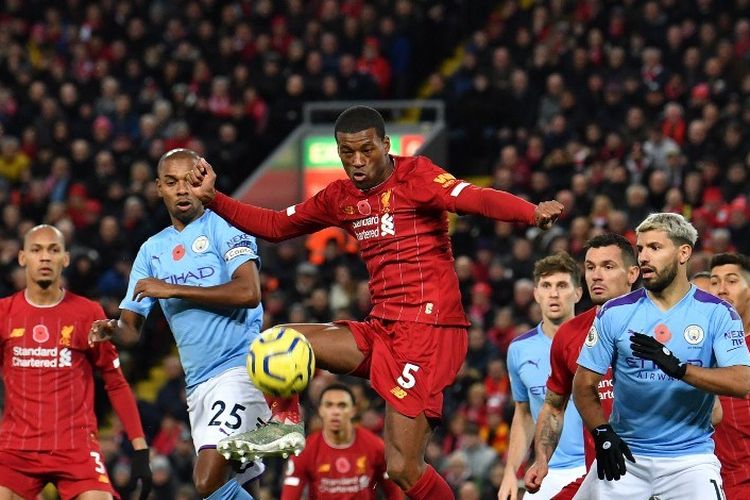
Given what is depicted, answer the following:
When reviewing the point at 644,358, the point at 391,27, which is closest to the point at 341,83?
the point at 391,27

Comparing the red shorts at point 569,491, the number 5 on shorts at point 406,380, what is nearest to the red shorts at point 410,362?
the number 5 on shorts at point 406,380

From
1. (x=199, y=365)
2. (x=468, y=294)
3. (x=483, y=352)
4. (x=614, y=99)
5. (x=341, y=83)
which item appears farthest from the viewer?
(x=341, y=83)

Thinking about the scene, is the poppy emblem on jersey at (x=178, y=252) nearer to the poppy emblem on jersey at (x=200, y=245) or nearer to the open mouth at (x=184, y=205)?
the poppy emblem on jersey at (x=200, y=245)

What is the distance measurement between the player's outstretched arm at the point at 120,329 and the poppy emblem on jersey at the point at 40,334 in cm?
63

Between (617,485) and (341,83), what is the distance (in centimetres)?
1250

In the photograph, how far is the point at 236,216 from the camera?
8.26 m

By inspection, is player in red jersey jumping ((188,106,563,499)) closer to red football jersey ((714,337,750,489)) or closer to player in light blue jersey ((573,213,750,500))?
player in light blue jersey ((573,213,750,500))

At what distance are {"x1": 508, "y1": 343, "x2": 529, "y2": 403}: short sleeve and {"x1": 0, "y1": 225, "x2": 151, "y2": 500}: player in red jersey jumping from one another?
7.64 ft

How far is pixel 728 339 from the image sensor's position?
7387 mm

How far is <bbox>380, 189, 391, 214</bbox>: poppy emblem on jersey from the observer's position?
7910 mm

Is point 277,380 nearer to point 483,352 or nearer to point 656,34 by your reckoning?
point 483,352

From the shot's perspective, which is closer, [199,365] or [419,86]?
[199,365]

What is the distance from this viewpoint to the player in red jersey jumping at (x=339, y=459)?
11047mm

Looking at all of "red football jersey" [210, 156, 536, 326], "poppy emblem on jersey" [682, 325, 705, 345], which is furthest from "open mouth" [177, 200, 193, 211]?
"poppy emblem on jersey" [682, 325, 705, 345]
